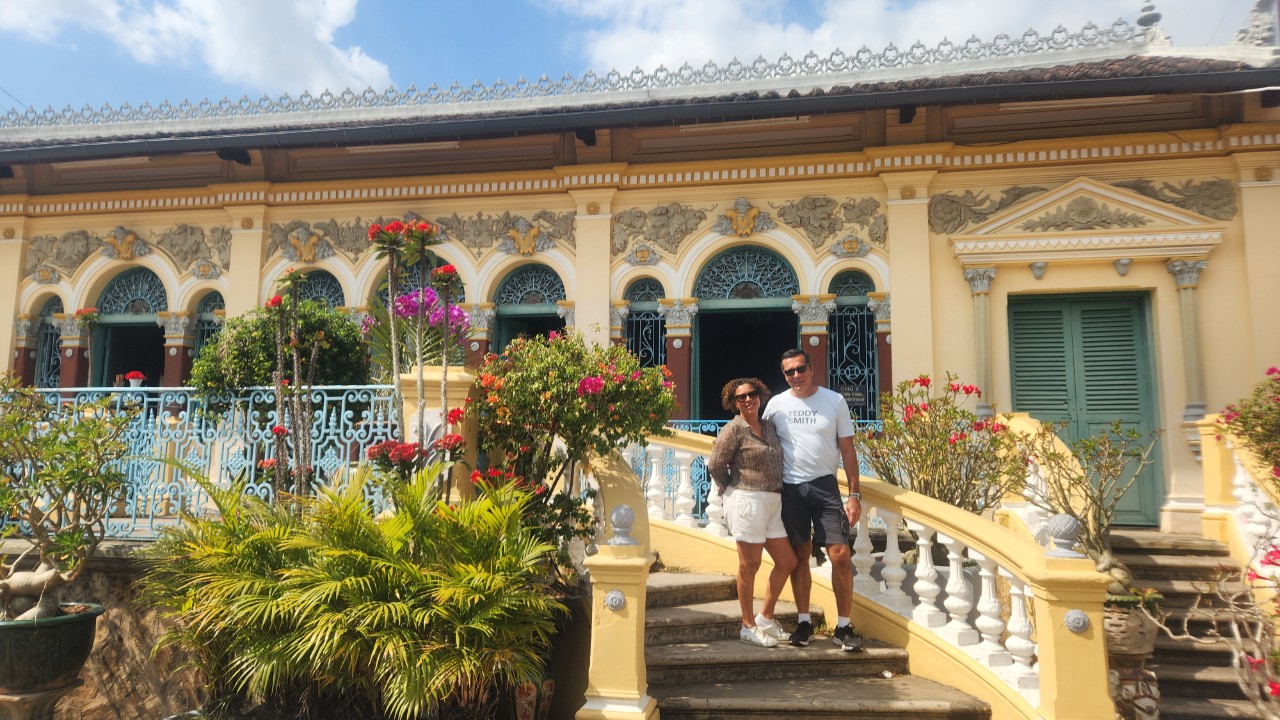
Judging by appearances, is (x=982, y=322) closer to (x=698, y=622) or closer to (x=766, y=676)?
(x=698, y=622)

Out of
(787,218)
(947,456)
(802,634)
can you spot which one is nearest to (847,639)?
(802,634)

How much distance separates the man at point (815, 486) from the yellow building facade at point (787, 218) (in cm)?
433

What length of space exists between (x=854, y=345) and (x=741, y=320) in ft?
12.1

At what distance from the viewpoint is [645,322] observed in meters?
9.86

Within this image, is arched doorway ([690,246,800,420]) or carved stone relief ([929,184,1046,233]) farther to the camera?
arched doorway ([690,246,800,420])

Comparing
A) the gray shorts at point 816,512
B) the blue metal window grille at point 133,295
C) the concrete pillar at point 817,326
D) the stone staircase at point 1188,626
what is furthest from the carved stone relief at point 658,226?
the blue metal window grille at point 133,295

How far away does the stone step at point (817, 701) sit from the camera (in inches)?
165

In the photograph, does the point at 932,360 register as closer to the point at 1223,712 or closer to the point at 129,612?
the point at 1223,712

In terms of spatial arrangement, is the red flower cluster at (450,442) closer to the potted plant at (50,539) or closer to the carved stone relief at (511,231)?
the potted plant at (50,539)

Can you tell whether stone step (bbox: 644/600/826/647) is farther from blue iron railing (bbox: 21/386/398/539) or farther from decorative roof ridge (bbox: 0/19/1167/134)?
decorative roof ridge (bbox: 0/19/1167/134)

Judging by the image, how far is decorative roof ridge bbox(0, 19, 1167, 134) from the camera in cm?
934

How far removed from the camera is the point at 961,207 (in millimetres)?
9078

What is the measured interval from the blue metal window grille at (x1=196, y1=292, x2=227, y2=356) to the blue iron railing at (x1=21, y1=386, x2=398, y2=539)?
15.7ft

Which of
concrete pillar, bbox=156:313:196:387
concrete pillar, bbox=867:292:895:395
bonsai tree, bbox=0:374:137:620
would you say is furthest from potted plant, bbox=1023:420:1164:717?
concrete pillar, bbox=156:313:196:387
